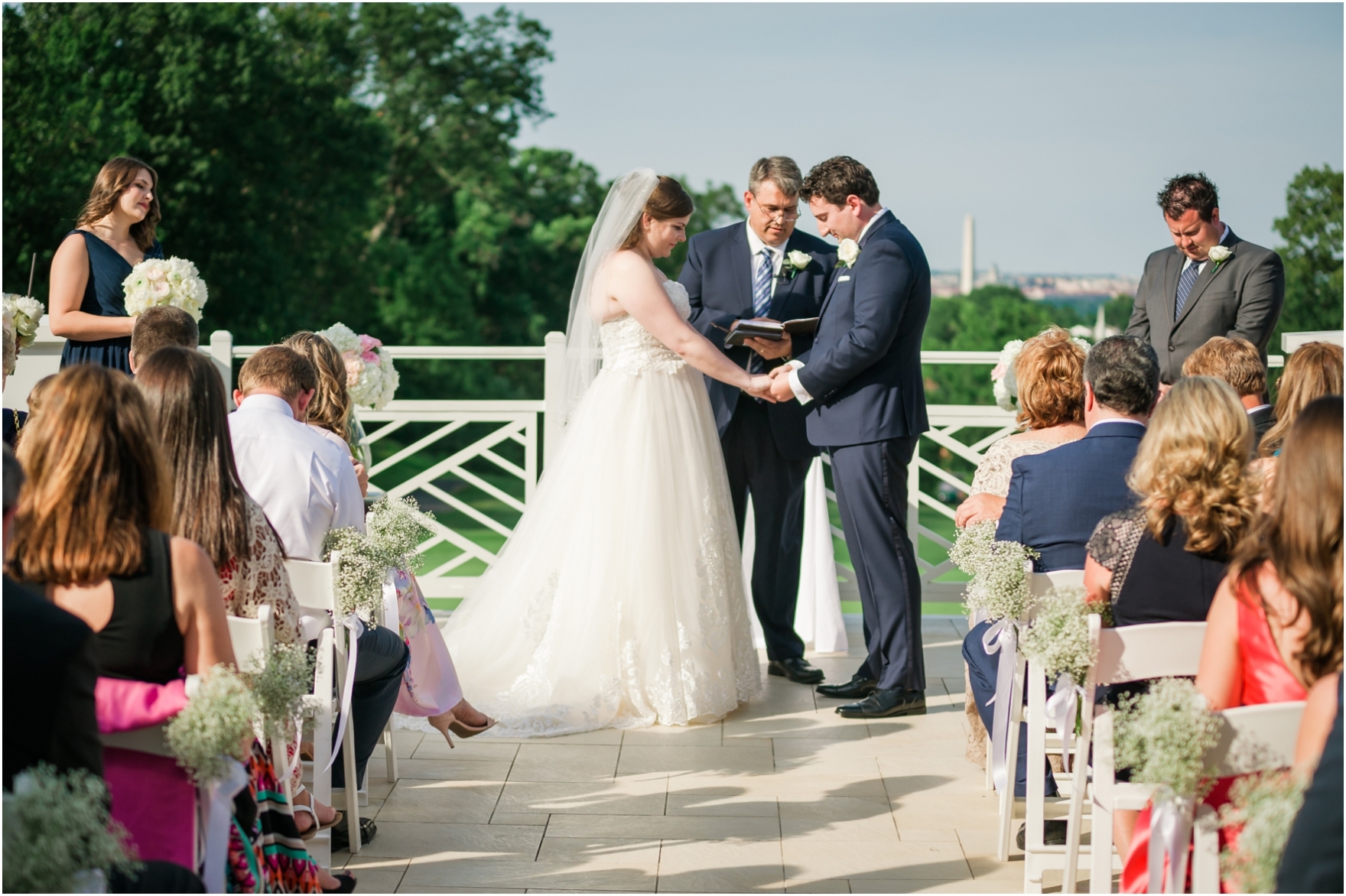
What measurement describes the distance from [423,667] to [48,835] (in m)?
2.44

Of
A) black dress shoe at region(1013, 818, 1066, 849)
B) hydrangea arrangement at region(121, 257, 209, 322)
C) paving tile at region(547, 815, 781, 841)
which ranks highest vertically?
hydrangea arrangement at region(121, 257, 209, 322)

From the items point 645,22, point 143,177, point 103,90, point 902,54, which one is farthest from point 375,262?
point 143,177

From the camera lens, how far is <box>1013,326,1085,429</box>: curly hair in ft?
12.8

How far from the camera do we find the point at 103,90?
19422 millimetres

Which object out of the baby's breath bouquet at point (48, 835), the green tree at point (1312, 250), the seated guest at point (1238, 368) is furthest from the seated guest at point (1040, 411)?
the green tree at point (1312, 250)

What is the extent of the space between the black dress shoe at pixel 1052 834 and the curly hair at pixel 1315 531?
1.42 metres

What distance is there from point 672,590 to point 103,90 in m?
18.2

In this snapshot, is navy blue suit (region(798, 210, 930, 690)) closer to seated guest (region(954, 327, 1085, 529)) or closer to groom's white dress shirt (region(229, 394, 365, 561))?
seated guest (region(954, 327, 1085, 529))

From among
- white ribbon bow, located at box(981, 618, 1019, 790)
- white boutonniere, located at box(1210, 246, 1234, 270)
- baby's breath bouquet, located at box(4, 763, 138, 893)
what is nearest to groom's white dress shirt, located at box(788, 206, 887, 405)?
white ribbon bow, located at box(981, 618, 1019, 790)

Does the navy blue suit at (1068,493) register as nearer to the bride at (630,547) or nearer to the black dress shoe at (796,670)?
the bride at (630,547)

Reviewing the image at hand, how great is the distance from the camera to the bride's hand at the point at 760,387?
513 cm

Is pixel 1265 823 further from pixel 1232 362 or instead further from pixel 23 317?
pixel 23 317

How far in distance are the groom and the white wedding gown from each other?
492mm

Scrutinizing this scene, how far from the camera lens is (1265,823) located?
1.90 meters
